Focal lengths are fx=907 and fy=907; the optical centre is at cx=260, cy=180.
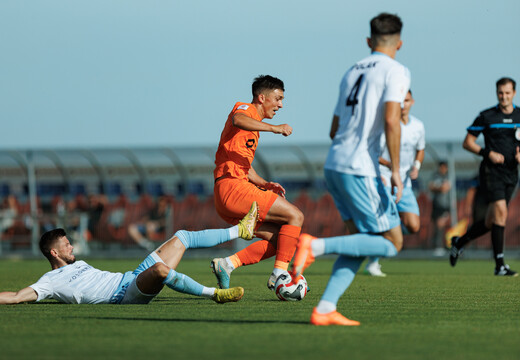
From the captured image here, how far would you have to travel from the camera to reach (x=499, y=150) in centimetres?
1190

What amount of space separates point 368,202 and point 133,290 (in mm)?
2511

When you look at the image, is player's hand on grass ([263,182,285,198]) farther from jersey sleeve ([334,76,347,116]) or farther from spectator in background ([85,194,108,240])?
spectator in background ([85,194,108,240])

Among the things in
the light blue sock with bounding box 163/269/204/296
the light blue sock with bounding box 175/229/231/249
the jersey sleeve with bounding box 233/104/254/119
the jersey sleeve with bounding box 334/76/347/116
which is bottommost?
the light blue sock with bounding box 163/269/204/296

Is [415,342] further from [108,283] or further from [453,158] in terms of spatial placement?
[453,158]

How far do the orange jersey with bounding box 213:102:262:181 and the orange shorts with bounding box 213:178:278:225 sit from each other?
0.10 meters

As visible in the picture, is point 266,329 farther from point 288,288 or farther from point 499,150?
point 499,150

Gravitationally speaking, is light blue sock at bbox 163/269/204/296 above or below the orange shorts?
below

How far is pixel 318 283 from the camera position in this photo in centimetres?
1105

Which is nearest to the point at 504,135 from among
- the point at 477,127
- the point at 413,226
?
the point at 477,127

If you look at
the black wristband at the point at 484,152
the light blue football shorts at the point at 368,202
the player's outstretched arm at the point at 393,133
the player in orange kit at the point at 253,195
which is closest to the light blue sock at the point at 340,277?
the light blue football shorts at the point at 368,202

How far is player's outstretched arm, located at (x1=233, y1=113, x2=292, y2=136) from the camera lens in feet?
23.8

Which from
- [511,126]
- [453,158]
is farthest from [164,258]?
[453,158]

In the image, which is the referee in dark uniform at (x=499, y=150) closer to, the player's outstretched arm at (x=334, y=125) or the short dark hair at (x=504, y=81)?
the short dark hair at (x=504, y=81)

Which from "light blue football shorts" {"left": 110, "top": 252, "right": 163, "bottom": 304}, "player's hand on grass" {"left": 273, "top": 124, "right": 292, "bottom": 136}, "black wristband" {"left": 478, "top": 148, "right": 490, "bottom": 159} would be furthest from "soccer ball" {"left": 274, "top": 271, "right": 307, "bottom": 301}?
"black wristband" {"left": 478, "top": 148, "right": 490, "bottom": 159}
